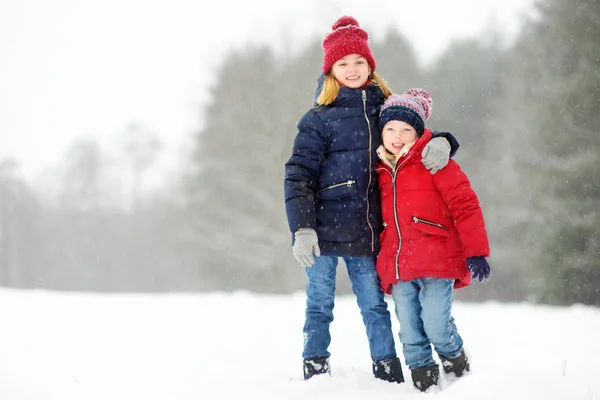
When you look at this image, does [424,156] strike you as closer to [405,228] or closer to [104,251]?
[405,228]

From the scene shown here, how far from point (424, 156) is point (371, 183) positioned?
0.37 metres

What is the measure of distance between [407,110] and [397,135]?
141 millimetres

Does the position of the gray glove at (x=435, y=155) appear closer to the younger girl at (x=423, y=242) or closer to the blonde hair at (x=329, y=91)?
the younger girl at (x=423, y=242)

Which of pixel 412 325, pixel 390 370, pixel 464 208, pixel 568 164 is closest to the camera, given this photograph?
pixel 464 208

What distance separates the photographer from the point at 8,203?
2584cm

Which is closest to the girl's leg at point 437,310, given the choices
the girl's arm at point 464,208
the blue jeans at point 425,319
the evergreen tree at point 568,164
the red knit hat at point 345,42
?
the blue jeans at point 425,319

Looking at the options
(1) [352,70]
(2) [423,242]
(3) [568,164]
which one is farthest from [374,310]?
(3) [568,164]

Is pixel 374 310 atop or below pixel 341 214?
below

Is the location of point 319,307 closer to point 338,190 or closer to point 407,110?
point 338,190

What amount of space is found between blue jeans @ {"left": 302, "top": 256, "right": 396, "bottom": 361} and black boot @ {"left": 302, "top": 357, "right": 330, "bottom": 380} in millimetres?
27

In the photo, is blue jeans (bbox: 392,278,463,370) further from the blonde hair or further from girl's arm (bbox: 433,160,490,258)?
the blonde hair

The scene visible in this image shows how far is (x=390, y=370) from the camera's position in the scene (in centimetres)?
305

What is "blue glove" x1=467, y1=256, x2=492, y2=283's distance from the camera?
106 inches

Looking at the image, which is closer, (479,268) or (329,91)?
(479,268)
